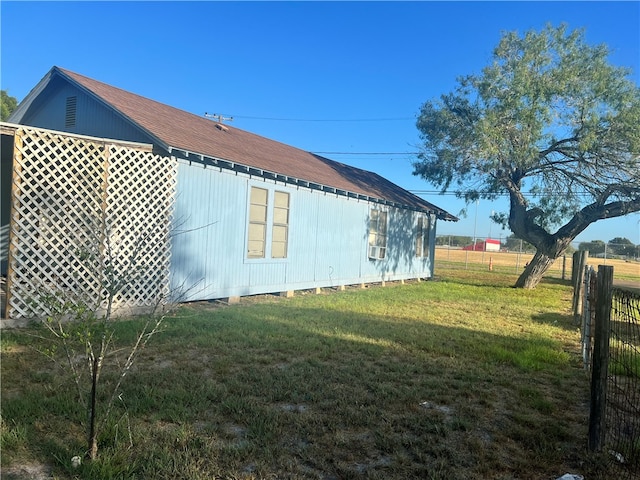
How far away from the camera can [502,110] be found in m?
13.6

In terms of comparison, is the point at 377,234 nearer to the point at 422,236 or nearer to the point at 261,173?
the point at 422,236

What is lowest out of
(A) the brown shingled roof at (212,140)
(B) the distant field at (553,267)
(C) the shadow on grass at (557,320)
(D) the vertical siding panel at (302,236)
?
(C) the shadow on grass at (557,320)

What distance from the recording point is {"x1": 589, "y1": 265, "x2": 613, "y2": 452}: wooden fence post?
130 inches

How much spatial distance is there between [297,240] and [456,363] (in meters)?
6.12

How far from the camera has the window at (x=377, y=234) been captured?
563 inches

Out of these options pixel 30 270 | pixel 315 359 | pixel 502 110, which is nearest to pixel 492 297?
pixel 502 110

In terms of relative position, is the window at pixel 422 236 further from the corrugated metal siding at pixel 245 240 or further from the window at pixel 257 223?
the window at pixel 257 223

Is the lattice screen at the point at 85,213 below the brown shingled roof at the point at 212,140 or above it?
below

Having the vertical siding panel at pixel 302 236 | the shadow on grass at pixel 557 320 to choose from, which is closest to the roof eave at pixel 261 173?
the vertical siding panel at pixel 302 236

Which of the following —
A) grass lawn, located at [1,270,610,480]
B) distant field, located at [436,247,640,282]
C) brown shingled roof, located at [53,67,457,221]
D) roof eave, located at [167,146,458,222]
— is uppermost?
brown shingled roof, located at [53,67,457,221]

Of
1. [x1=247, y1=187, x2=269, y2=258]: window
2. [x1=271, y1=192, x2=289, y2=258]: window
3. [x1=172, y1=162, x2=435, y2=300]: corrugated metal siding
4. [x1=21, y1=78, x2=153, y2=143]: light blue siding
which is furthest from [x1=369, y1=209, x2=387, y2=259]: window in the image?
[x1=21, y1=78, x2=153, y2=143]: light blue siding

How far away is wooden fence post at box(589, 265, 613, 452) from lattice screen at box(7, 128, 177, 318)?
16.8ft

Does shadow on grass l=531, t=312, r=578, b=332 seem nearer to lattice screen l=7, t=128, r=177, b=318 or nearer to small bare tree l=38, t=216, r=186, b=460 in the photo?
small bare tree l=38, t=216, r=186, b=460

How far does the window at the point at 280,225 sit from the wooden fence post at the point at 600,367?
7.56 m
